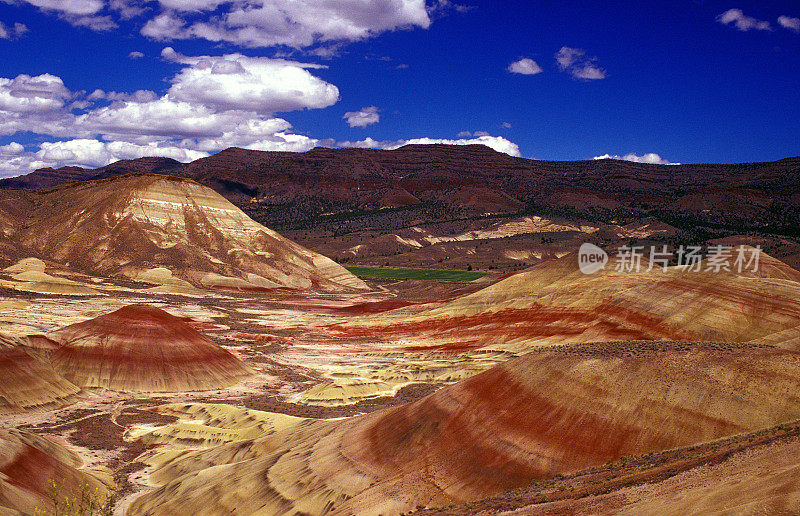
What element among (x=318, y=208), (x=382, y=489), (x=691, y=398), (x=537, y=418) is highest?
(x=318, y=208)

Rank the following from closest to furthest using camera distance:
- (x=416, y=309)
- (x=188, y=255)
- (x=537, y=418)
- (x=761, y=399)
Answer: (x=761, y=399)
(x=537, y=418)
(x=416, y=309)
(x=188, y=255)

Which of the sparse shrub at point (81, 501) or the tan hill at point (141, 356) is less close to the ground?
the tan hill at point (141, 356)

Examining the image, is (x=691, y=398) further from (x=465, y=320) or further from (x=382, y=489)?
(x=465, y=320)

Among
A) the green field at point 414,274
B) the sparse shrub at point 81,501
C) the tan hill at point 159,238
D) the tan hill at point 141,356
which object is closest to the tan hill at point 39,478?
the sparse shrub at point 81,501

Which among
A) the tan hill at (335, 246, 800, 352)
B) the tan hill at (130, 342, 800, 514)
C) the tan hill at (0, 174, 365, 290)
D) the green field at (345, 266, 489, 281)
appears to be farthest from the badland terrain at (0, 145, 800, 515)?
the green field at (345, 266, 489, 281)

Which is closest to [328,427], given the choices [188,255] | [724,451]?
[724,451]

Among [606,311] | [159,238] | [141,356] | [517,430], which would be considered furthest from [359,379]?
[159,238]

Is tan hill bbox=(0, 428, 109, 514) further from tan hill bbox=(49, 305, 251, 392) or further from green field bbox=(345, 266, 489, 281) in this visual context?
green field bbox=(345, 266, 489, 281)

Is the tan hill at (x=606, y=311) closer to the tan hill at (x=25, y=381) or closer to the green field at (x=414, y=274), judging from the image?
the tan hill at (x=25, y=381)
